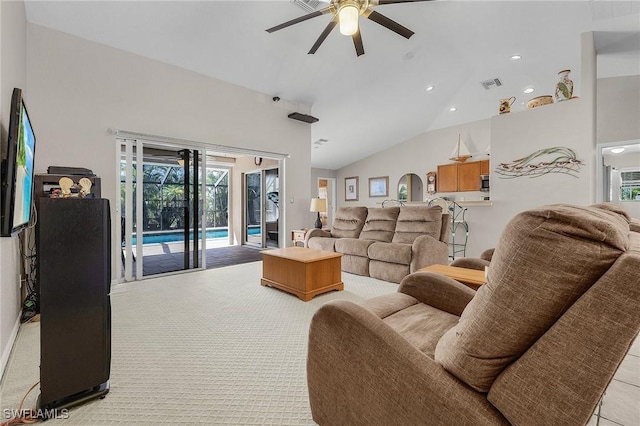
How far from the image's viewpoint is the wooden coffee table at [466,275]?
212 cm

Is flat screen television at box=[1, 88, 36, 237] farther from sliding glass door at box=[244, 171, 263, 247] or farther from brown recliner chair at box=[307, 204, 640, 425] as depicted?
sliding glass door at box=[244, 171, 263, 247]

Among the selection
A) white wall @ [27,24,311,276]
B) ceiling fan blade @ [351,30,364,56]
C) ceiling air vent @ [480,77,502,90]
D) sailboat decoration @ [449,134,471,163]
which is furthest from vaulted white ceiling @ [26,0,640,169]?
ceiling fan blade @ [351,30,364,56]

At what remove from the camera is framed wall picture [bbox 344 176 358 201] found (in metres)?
9.42

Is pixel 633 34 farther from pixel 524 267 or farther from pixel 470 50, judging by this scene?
pixel 524 267

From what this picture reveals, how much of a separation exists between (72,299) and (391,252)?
3.20 m

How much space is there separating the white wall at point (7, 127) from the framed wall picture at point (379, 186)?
300 inches

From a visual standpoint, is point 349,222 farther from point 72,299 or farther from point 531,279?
point 531,279

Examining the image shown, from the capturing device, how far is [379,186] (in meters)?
8.81

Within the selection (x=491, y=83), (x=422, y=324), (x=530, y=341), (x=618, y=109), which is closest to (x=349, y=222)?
(x=422, y=324)

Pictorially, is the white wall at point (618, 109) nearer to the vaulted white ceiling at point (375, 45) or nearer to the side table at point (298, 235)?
the vaulted white ceiling at point (375, 45)

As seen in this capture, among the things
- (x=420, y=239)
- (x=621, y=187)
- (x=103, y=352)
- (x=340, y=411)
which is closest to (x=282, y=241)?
(x=420, y=239)

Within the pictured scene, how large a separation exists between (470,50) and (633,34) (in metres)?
1.88

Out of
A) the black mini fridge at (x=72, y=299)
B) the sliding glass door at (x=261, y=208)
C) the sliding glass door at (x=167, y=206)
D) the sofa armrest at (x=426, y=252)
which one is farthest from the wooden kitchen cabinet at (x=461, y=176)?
the black mini fridge at (x=72, y=299)

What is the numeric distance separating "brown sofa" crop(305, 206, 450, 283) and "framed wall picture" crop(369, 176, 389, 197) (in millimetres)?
3981
